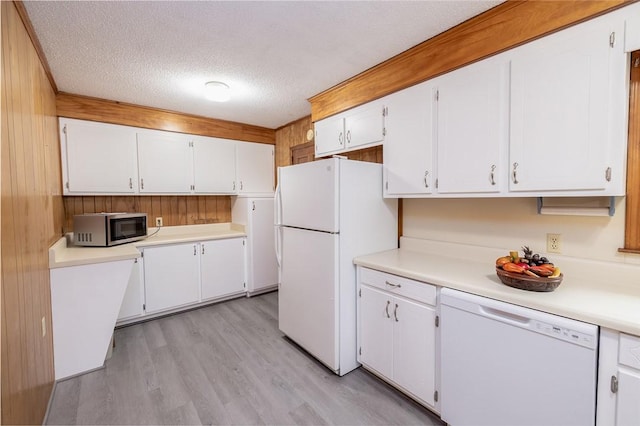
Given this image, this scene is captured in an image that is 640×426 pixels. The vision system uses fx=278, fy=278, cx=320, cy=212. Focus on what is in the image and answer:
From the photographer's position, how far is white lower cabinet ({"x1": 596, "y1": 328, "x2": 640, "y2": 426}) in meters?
1.04

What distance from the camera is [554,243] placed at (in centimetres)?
167

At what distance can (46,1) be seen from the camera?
1489 millimetres

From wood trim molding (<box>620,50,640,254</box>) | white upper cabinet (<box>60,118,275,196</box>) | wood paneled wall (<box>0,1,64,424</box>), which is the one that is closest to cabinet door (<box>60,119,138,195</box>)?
white upper cabinet (<box>60,118,275,196</box>)

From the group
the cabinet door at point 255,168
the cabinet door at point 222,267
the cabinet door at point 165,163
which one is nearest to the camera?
the cabinet door at point 165,163

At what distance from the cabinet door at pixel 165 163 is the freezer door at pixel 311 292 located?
169 centimetres

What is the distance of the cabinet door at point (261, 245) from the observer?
3.74 m

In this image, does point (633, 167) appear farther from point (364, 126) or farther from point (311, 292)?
point (311, 292)

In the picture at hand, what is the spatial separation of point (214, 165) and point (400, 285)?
290cm

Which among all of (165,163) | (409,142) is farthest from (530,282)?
(165,163)

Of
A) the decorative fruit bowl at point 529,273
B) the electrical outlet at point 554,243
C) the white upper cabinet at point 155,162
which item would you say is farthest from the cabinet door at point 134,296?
the electrical outlet at point 554,243

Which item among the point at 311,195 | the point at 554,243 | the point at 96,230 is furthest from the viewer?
the point at 96,230

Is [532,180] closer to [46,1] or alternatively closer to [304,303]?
[304,303]

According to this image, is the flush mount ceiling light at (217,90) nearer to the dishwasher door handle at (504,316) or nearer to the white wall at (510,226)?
the white wall at (510,226)

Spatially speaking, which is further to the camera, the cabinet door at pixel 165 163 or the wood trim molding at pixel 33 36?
the cabinet door at pixel 165 163
